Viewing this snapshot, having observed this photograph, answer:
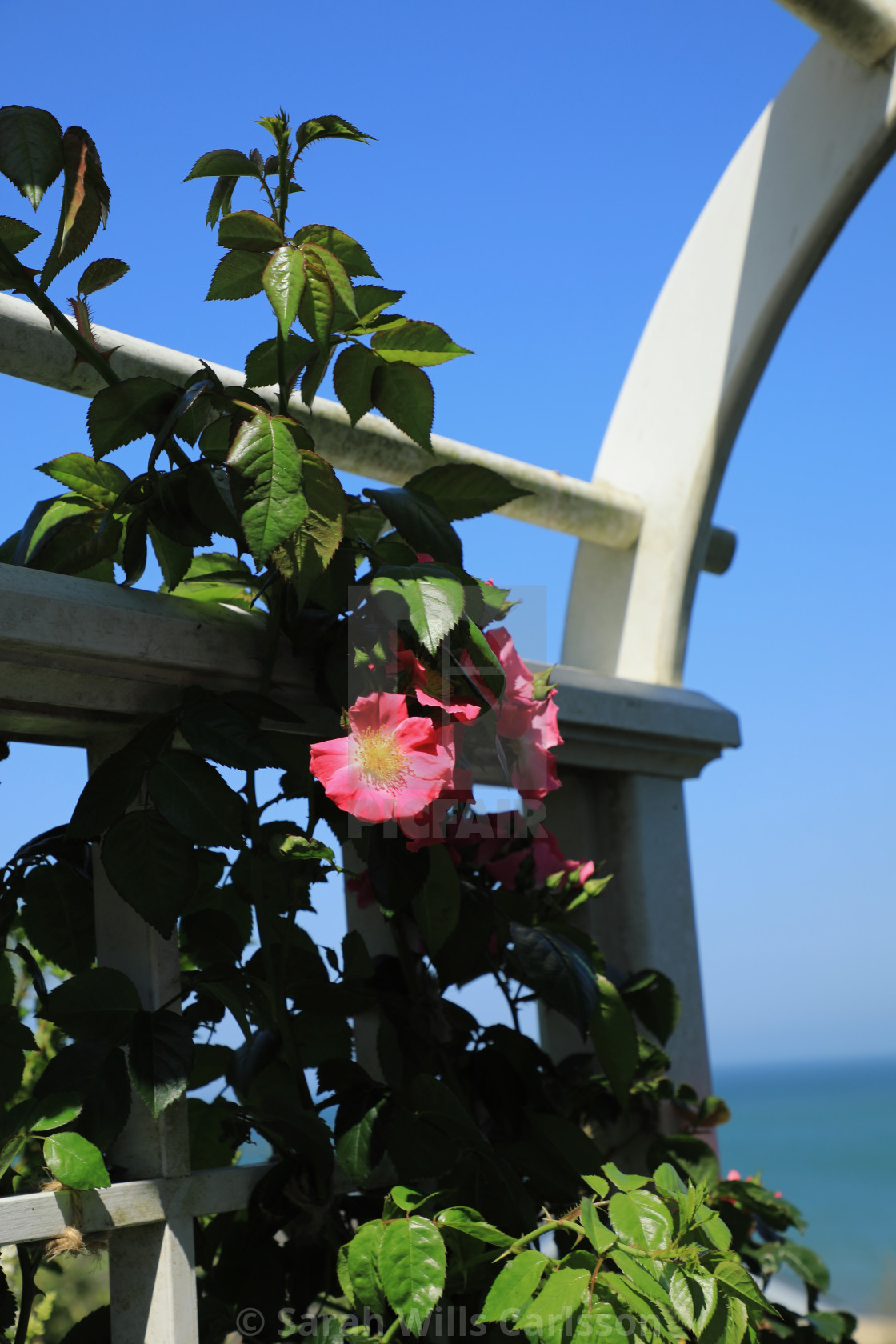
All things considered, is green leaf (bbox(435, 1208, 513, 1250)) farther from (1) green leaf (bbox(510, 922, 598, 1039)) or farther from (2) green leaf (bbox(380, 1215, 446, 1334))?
(1) green leaf (bbox(510, 922, 598, 1039))

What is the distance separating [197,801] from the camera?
78cm

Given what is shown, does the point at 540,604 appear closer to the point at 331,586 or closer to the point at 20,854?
the point at 331,586

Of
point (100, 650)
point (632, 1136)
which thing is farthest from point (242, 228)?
point (632, 1136)

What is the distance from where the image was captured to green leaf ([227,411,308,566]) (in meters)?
0.73

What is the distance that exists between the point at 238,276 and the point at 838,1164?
109 feet

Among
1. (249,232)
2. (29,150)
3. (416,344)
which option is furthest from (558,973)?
(29,150)

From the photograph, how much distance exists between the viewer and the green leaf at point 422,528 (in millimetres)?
868

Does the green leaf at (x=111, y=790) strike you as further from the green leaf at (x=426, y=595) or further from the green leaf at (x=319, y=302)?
the green leaf at (x=319, y=302)

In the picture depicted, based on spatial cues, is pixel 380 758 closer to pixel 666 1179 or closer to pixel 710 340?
pixel 666 1179

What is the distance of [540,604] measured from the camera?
1.08 m

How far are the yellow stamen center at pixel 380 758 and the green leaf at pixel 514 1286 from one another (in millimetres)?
329

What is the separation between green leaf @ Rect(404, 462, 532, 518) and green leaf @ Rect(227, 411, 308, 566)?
0.23 metres

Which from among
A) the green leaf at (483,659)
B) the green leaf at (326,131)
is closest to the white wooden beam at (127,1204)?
the green leaf at (483,659)

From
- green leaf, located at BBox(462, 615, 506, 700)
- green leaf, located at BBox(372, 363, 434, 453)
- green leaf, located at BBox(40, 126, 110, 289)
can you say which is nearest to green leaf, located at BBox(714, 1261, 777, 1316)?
green leaf, located at BBox(462, 615, 506, 700)
